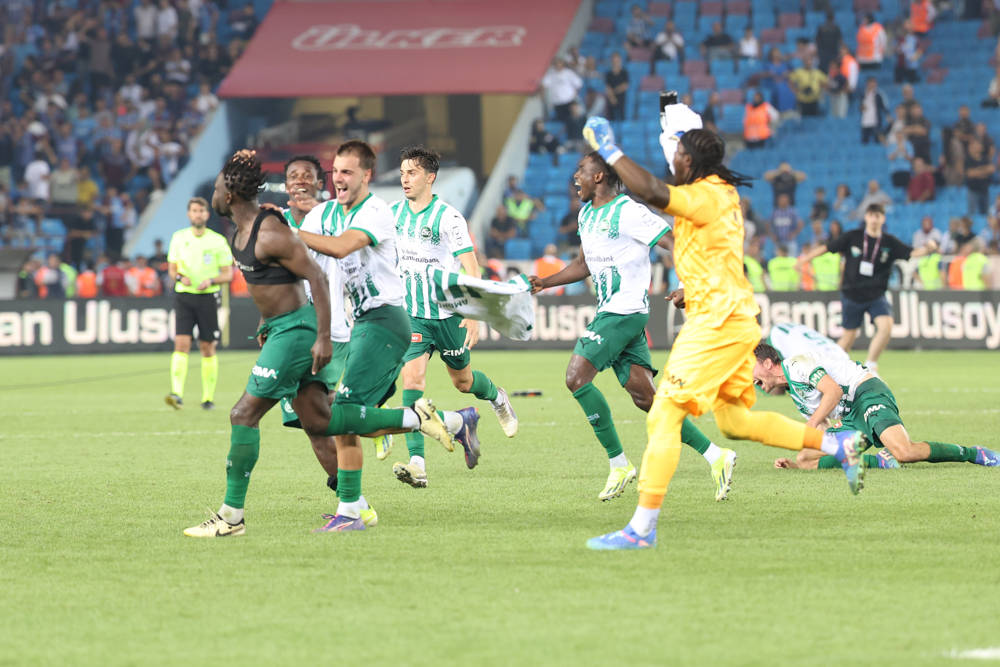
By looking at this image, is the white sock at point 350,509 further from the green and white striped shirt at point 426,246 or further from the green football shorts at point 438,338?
the green and white striped shirt at point 426,246

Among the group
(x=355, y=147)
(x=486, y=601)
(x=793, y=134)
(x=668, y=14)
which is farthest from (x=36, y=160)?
(x=486, y=601)

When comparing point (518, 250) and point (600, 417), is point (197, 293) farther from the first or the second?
point (518, 250)

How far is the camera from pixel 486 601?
6.29 m

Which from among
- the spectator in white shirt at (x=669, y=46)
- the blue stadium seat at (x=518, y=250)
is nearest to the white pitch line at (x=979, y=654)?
the blue stadium seat at (x=518, y=250)

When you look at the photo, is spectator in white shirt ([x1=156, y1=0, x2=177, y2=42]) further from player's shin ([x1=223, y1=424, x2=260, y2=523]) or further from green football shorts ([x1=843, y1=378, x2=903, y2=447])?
player's shin ([x1=223, y1=424, x2=260, y2=523])

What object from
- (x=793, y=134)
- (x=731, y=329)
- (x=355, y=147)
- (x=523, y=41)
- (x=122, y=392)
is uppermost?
(x=523, y=41)

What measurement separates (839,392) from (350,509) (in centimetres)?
362

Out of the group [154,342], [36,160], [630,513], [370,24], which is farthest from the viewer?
[370,24]

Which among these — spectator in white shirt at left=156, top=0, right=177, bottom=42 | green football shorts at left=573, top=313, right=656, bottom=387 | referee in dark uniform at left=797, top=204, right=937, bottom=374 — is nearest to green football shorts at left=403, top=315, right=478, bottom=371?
green football shorts at left=573, top=313, right=656, bottom=387

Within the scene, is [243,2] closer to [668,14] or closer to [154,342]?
[668,14]

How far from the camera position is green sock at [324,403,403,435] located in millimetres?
8344

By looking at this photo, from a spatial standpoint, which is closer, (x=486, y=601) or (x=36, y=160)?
(x=486, y=601)

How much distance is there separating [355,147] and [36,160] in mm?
28574

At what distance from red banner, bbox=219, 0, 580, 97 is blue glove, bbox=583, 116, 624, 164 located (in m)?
26.8
